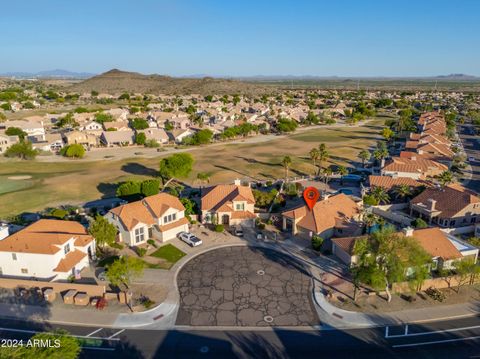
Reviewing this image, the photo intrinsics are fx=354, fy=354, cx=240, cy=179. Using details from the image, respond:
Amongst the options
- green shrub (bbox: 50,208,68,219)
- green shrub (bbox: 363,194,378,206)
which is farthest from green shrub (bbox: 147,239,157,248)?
green shrub (bbox: 363,194,378,206)

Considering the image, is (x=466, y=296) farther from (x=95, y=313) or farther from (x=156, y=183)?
(x=156, y=183)

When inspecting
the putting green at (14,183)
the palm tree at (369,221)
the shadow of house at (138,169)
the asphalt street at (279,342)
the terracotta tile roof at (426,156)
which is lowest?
the asphalt street at (279,342)

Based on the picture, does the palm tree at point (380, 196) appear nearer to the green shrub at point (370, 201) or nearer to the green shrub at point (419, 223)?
the green shrub at point (370, 201)

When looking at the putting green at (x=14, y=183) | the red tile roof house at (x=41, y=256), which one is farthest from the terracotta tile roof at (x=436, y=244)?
the putting green at (x=14, y=183)

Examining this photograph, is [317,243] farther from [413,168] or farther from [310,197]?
[413,168]

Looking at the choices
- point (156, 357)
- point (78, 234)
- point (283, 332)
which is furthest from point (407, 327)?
point (78, 234)

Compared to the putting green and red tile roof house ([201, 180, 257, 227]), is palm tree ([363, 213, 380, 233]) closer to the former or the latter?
red tile roof house ([201, 180, 257, 227])
